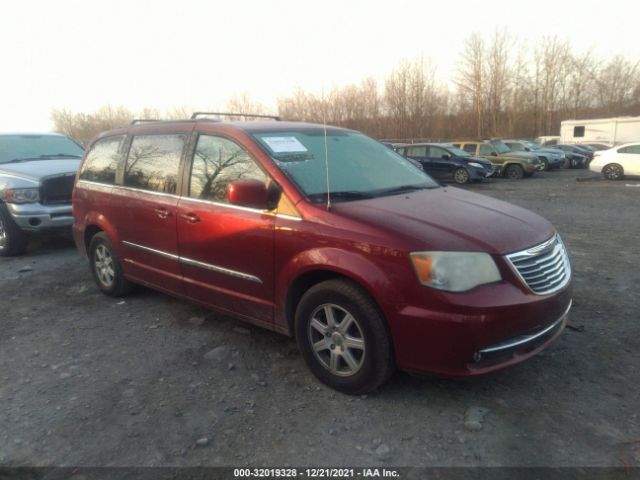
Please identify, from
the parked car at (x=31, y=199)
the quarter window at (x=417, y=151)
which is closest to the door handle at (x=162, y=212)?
the parked car at (x=31, y=199)

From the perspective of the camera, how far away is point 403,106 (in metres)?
44.4

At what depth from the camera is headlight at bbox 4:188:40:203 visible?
22.0 feet

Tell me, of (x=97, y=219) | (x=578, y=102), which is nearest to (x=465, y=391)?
(x=97, y=219)

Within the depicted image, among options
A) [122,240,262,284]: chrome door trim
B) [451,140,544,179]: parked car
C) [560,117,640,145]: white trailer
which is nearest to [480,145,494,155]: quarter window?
[451,140,544,179]: parked car

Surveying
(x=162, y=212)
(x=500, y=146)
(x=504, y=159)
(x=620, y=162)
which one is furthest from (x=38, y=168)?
(x=500, y=146)

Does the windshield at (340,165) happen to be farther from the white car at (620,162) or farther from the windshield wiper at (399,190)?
the white car at (620,162)

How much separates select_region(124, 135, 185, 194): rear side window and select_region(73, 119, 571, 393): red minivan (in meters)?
0.02

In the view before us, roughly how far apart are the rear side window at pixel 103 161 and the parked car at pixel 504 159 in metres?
19.1

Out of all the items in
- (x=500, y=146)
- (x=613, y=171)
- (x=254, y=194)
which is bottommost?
(x=613, y=171)

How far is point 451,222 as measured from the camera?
3.02 m

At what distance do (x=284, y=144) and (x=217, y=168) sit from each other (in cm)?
57

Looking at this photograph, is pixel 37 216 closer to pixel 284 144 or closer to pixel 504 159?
pixel 284 144

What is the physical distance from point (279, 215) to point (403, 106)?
1718 inches

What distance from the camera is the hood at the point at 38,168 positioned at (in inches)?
269
